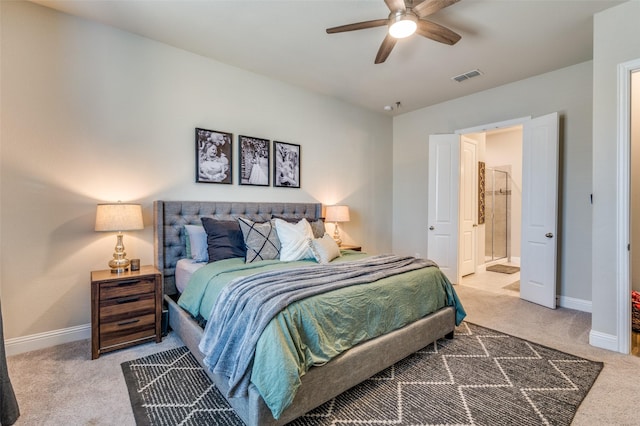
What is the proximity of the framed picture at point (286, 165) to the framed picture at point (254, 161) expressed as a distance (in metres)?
0.14

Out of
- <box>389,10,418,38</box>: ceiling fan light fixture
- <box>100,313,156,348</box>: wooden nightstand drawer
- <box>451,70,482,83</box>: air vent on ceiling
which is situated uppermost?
<box>451,70,482,83</box>: air vent on ceiling

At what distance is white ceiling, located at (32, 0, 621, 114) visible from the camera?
2594 millimetres

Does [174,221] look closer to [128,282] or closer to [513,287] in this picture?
[128,282]

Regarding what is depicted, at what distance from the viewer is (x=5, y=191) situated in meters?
2.45

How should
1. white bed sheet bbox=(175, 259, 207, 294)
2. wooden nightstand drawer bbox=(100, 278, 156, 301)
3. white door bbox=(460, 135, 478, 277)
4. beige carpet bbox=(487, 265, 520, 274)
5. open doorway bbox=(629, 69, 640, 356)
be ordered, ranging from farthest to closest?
1. beige carpet bbox=(487, 265, 520, 274)
2. white door bbox=(460, 135, 478, 277)
3. open doorway bbox=(629, 69, 640, 356)
4. white bed sheet bbox=(175, 259, 207, 294)
5. wooden nightstand drawer bbox=(100, 278, 156, 301)

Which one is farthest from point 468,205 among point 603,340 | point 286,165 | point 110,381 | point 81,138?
point 81,138

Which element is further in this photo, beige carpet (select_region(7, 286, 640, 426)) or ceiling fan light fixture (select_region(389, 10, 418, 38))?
ceiling fan light fixture (select_region(389, 10, 418, 38))

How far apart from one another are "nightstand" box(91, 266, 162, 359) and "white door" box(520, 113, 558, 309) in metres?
4.36

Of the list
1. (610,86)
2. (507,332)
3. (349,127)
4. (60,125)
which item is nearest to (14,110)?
(60,125)

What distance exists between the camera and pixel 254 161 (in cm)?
381

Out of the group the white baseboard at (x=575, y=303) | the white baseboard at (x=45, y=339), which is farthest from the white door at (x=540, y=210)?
the white baseboard at (x=45, y=339)

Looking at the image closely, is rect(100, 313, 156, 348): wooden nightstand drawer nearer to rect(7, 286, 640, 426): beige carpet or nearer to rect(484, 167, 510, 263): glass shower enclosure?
rect(7, 286, 640, 426): beige carpet

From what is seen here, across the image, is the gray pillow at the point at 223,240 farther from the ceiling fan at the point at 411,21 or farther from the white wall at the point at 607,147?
the white wall at the point at 607,147

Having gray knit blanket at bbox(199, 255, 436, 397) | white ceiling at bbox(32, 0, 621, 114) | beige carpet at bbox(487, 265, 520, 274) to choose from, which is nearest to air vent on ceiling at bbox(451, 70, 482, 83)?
white ceiling at bbox(32, 0, 621, 114)
